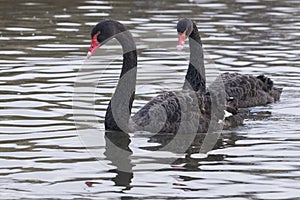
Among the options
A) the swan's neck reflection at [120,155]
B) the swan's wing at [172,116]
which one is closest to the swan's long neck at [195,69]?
the swan's wing at [172,116]

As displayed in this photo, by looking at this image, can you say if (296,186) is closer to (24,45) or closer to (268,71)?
(268,71)

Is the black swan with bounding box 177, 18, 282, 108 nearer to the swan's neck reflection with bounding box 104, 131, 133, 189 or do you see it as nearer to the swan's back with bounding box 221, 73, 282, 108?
the swan's back with bounding box 221, 73, 282, 108

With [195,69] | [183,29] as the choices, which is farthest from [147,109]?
[195,69]

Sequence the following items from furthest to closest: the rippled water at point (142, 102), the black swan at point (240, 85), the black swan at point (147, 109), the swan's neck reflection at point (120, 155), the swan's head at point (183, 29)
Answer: the black swan at point (240, 85)
the swan's head at point (183, 29)
the black swan at point (147, 109)
the swan's neck reflection at point (120, 155)
the rippled water at point (142, 102)

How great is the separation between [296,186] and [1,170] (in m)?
2.24

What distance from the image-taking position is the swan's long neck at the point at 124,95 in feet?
27.8

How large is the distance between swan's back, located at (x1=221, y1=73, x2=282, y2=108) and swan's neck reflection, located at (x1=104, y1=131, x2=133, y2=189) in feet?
6.44

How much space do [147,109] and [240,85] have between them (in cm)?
183

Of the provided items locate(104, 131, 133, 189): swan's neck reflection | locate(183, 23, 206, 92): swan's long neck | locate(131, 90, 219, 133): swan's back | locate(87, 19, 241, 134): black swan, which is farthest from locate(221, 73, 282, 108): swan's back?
locate(104, 131, 133, 189): swan's neck reflection

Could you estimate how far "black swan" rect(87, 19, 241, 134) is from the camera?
27.8 feet

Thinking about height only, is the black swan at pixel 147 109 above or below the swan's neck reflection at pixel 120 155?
above

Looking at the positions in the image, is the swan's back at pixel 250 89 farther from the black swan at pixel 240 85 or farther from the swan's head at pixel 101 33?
the swan's head at pixel 101 33

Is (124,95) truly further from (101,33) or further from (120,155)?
(120,155)

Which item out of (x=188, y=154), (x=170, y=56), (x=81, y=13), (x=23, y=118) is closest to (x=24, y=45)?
(x=170, y=56)
